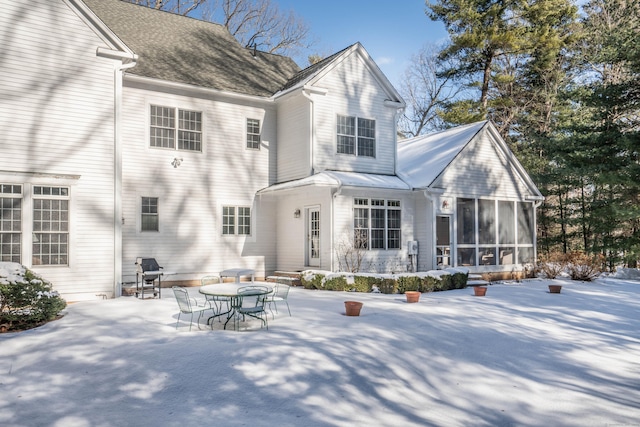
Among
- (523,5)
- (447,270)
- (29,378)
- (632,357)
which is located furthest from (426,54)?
(29,378)

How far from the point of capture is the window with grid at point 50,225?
37.0 feet

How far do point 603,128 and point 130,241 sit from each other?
54.9 ft

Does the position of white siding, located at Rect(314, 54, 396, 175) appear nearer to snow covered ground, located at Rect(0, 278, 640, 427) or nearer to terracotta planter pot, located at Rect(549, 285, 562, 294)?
terracotta planter pot, located at Rect(549, 285, 562, 294)

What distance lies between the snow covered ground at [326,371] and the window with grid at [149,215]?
4.55 metres

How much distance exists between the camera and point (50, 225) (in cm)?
1145

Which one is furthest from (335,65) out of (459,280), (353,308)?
(353,308)

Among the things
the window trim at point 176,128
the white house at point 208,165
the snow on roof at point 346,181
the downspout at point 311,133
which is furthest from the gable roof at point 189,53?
the snow on roof at point 346,181

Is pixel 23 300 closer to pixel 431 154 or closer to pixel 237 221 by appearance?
pixel 237 221

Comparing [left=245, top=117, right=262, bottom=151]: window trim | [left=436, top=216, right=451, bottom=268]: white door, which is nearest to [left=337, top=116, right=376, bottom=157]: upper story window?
[left=245, top=117, right=262, bottom=151]: window trim

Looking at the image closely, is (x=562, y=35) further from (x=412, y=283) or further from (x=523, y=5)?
(x=412, y=283)

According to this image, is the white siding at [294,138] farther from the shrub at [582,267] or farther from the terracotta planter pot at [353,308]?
the shrub at [582,267]

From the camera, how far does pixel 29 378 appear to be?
19.1 ft

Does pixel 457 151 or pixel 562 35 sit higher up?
pixel 562 35

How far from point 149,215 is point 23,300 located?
A: 20.0ft
